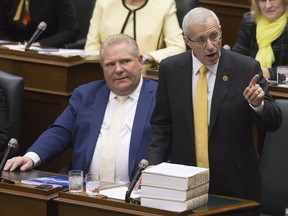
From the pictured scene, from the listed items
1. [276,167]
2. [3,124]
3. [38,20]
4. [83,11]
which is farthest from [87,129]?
[83,11]

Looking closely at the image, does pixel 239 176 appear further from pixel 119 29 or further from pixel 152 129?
pixel 119 29

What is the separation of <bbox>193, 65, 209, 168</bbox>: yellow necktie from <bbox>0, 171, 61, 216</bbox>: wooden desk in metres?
0.58

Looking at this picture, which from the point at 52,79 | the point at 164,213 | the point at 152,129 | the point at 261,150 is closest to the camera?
the point at 164,213

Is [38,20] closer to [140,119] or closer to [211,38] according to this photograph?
[140,119]

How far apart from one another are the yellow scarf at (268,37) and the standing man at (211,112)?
1.28 meters

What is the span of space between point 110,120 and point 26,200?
2.71ft

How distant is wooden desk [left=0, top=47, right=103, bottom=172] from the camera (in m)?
4.80

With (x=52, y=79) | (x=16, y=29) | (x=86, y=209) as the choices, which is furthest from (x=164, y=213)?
(x=16, y=29)

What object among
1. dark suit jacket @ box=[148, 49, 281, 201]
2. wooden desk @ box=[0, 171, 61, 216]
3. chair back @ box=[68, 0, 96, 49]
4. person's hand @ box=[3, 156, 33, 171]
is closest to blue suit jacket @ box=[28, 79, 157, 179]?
person's hand @ box=[3, 156, 33, 171]

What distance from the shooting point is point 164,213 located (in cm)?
294

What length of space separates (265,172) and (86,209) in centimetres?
113

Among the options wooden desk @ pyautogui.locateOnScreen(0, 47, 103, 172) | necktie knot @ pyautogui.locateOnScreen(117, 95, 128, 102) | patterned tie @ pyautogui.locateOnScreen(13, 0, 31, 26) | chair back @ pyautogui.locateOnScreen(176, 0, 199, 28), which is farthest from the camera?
patterned tie @ pyautogui.locateOnScreen(13, 0, 31, 26)

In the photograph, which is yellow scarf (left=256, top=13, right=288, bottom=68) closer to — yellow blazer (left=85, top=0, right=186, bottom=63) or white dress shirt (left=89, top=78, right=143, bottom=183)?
yellow blazer (left=85, top=0, right=186, bottom=63)

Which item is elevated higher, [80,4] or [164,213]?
[80,4]
